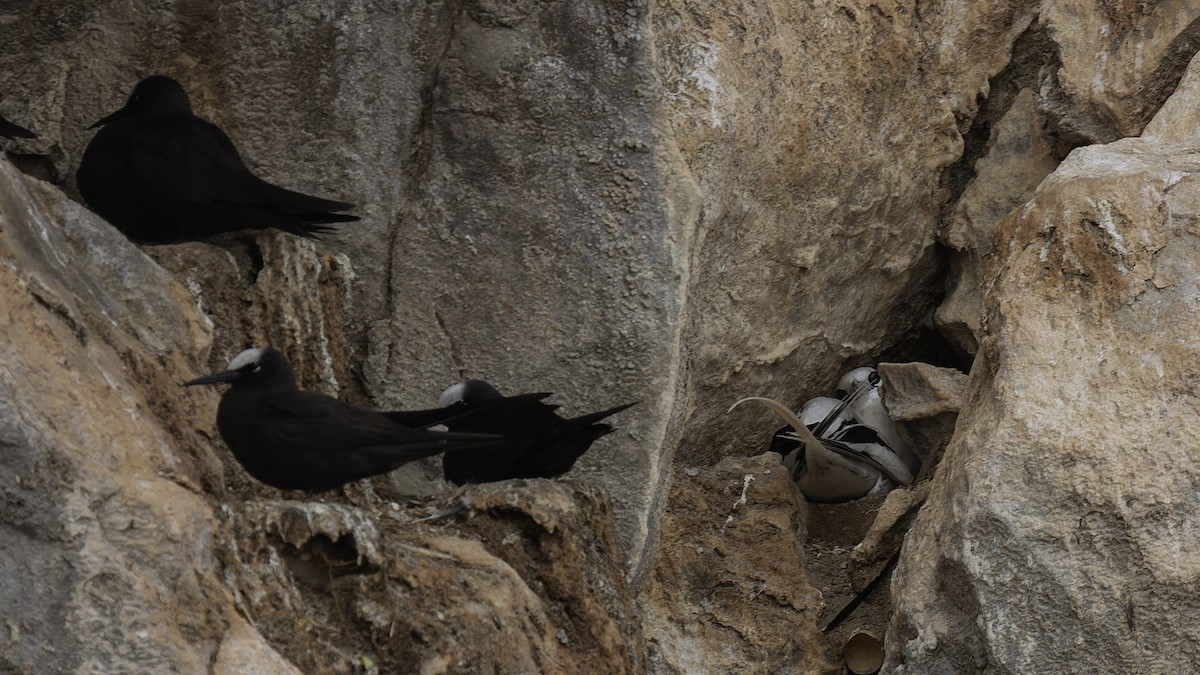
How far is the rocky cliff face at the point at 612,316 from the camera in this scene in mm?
4410

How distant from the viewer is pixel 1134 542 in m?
5.15

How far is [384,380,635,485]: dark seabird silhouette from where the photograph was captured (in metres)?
5.28

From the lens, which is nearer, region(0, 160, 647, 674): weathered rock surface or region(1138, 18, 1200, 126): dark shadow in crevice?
region(0, 160, 647, 674): weathered rock surface

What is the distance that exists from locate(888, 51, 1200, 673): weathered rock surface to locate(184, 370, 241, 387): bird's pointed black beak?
216cm

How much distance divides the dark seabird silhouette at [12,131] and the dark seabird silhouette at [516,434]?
1.48m

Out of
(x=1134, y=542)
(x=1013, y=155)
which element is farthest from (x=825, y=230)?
(x=1134, y=542)

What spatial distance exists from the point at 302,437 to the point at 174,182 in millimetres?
1133

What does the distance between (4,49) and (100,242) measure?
45.3 inches

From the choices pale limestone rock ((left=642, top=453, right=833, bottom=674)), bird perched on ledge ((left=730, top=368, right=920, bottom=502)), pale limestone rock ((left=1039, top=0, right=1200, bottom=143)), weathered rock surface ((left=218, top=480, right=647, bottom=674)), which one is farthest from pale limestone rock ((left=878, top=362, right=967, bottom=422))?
weathered rock surface ((left=218, top=480, right=647, bottom=674))

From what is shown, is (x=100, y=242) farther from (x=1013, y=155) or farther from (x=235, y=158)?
(x=1013, y=155)

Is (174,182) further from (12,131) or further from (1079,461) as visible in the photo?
(1079,461)

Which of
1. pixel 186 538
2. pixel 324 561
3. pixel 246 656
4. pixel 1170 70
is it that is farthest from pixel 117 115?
pixel 1170 70

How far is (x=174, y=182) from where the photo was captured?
17.8 ft

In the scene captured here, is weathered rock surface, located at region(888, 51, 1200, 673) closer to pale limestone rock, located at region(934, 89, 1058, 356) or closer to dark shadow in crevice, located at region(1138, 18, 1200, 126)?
dark shadow in crevice, located at region(1138, 18, 1200, 126)
